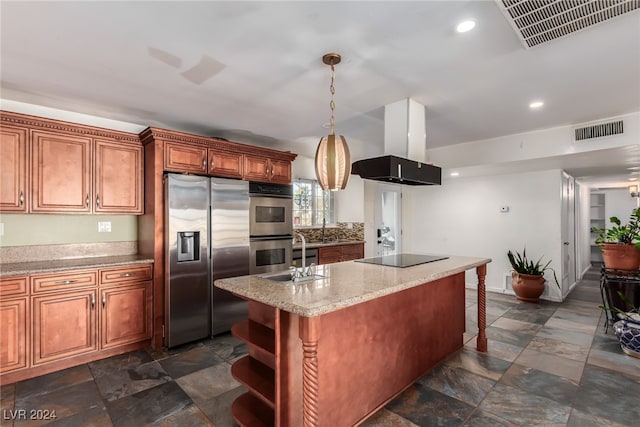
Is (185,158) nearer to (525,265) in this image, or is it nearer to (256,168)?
(256,168)

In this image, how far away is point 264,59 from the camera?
2297mm

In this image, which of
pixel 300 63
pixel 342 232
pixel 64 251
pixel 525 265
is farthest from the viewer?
pixel 342 232

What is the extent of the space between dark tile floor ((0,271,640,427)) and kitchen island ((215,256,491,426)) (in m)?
0.21

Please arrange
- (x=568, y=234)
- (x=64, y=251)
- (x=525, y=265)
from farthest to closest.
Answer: (x=568, y=234), (x=525, y=265), (x=64, y=251)

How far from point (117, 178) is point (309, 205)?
113 inches

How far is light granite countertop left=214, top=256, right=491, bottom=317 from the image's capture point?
5.13 ft

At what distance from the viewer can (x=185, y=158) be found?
11.2 feet

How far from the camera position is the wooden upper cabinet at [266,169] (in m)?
3.93

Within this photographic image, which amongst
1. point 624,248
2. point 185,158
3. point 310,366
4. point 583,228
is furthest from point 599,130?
point 583,228

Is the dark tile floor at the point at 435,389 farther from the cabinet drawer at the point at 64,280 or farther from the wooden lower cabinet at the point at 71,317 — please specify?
the cabinet drawer at the point at 64,280

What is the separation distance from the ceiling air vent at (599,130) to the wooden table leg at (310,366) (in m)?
4.05

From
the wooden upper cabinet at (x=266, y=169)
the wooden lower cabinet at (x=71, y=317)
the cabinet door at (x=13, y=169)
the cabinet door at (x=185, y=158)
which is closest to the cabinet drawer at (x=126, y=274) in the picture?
the wooden lower cabinet at (x=71, y=317)

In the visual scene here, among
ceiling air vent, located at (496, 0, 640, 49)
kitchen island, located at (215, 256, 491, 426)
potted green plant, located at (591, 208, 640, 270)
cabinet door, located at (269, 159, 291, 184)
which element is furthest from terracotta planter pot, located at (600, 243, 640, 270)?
cabinet door, located at (269, 159, 291, 184)

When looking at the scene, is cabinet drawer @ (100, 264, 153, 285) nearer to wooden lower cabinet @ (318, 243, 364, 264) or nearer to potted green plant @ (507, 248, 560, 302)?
wooden lower cabinet @ (318, 243, 364, 264)
